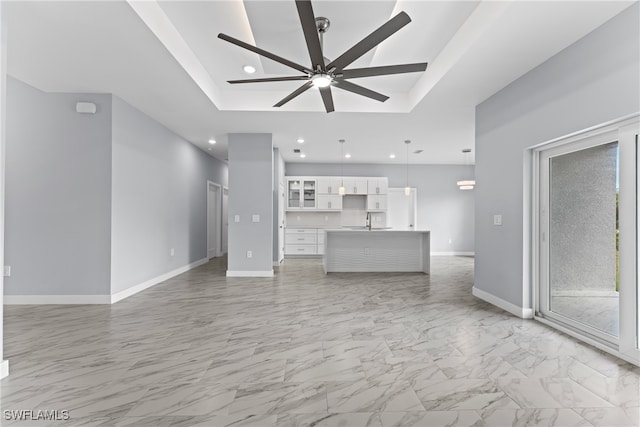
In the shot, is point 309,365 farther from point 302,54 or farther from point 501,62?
point 501,62

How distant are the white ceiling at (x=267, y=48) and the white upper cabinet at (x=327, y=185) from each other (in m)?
3.69

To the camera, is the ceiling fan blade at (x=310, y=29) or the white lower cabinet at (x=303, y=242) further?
the white lower cabinet at (x=303, y=242)

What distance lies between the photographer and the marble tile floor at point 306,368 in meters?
1.74

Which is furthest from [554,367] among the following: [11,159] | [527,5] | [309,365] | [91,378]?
[11,159]

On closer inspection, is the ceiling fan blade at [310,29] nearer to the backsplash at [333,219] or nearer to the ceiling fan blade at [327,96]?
the ceiling fan blade at [327,96]

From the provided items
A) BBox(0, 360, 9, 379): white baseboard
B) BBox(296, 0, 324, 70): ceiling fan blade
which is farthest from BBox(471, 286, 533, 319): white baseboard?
BBox(0, 360, 9, 379): white baseboard

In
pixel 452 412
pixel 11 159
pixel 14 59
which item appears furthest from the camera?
pixel 11 159

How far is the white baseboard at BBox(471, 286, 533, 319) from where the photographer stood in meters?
3.38

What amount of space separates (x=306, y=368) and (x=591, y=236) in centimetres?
278

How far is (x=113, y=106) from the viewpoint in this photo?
3.97 meters

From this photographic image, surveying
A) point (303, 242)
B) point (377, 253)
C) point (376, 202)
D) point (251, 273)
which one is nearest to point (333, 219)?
point (303, 242)

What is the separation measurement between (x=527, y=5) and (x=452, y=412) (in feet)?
8.98

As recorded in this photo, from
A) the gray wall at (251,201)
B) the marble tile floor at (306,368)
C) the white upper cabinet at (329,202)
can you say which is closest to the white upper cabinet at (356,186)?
the white upper cabinet at (329,202)

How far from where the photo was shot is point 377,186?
8.84 meters
